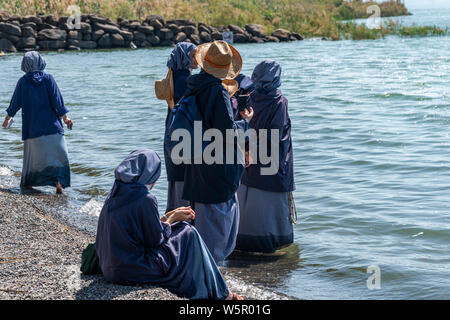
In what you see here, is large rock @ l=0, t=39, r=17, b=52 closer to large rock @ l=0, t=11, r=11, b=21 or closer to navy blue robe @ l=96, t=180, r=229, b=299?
large rock @ l=0, t=11, r=11, b=21

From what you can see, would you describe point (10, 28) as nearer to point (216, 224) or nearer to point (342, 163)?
point (342, 163)

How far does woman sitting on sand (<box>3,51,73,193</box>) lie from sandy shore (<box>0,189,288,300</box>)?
85cm

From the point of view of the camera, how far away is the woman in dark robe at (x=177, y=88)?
17.3ft

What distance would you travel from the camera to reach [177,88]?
545 cm

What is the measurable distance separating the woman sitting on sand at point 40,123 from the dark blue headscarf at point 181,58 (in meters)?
2.72

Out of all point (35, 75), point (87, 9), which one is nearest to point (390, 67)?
point (35, 75)

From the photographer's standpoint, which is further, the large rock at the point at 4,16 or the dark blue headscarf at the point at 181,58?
the large rock at the point at 4,16

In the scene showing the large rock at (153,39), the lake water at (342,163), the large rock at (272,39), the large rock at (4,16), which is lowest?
the lake water at (342,163)

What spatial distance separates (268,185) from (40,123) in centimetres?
342

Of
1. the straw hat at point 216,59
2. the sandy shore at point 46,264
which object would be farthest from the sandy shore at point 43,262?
the straw hat at point 216,59

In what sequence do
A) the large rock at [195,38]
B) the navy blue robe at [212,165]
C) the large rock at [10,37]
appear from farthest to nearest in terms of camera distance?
1. the large rock at [195,38]
2. the large rock at [10,37]
3. the navy blue robe at [212,165]

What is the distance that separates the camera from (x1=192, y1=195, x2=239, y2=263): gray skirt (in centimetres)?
482

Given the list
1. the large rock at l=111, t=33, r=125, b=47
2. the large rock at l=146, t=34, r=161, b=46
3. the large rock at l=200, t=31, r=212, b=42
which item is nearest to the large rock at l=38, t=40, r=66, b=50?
the large rock at l=111, t=33, r=125, b=47

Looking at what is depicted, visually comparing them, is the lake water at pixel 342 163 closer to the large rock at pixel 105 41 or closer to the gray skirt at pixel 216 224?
the gray skirt at pixel 216 224
